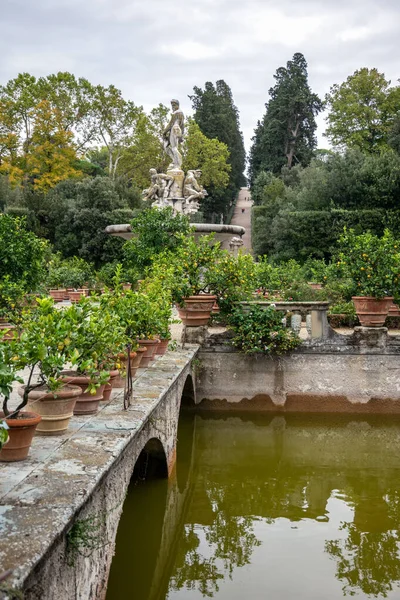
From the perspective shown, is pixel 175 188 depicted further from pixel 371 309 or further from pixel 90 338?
pixel 90 338

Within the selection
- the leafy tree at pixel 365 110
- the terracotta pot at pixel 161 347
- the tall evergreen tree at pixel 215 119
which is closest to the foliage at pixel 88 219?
the leafy tree at pixel 365 110

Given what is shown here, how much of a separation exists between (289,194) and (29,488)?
29.1 metres

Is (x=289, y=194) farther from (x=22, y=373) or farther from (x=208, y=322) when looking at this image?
(x=22, y=373)

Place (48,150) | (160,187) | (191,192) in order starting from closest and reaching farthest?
(191,192)
(160,187)
(48,150)

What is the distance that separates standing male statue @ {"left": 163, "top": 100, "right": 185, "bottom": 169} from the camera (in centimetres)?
1761

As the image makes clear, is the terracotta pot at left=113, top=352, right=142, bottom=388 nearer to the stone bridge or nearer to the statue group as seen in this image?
the stone bridge

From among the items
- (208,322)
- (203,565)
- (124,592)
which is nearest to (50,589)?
(124,592)

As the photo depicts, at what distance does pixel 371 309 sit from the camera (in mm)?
10359

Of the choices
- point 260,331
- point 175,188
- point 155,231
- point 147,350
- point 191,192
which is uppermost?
point 175,188

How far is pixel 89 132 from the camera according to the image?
35188 mm

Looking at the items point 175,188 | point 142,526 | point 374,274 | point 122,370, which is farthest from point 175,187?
point 142,526

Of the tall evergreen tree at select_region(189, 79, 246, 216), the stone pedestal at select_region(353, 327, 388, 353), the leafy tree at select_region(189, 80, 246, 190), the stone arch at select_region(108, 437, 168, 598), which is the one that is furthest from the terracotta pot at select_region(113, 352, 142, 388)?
the leafy tree at select_region(189, 80, 246, 190)

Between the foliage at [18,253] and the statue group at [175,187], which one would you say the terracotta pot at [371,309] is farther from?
the statue group at [175,187]

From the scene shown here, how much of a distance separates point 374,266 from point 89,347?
6.99 metres
